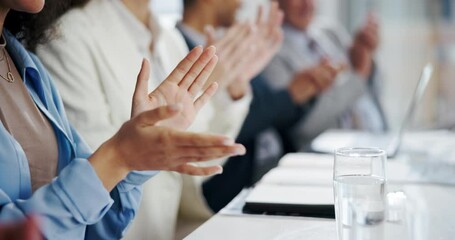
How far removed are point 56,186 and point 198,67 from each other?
0.87 ft

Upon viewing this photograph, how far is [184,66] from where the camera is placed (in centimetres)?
94

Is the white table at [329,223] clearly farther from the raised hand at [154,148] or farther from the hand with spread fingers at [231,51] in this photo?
the hand with spread fingers at [231,51]

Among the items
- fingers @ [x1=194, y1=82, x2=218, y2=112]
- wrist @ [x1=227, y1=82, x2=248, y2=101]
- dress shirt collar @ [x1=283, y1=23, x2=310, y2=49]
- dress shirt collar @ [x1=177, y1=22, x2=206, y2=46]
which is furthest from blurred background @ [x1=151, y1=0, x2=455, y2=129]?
fingers @ [x1=194, y1=82, x2=218, y2=112]

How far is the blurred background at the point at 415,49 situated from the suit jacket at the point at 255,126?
4.64 feet

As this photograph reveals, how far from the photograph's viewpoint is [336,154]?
0.87 meters

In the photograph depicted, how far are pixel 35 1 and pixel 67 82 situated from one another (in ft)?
1.40

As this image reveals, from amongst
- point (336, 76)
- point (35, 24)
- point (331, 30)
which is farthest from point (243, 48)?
point (331, 30)

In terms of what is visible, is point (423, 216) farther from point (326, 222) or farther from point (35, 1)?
point (35, 1)

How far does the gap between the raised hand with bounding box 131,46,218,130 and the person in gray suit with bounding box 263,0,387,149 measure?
1.62 meters

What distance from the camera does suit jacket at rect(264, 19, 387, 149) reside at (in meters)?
2.64

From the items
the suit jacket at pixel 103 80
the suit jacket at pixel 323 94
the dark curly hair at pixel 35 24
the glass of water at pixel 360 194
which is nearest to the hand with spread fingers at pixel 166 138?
the glass of water at pixel 360 194

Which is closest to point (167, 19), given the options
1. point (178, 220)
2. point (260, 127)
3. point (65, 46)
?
point (260, 127)

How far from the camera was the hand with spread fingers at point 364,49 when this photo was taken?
9.68 feet

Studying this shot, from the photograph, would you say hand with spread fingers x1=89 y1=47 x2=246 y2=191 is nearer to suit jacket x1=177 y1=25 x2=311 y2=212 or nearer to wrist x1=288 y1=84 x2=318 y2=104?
suit jacket x1=177 y1=25 x2=311 y2=212
